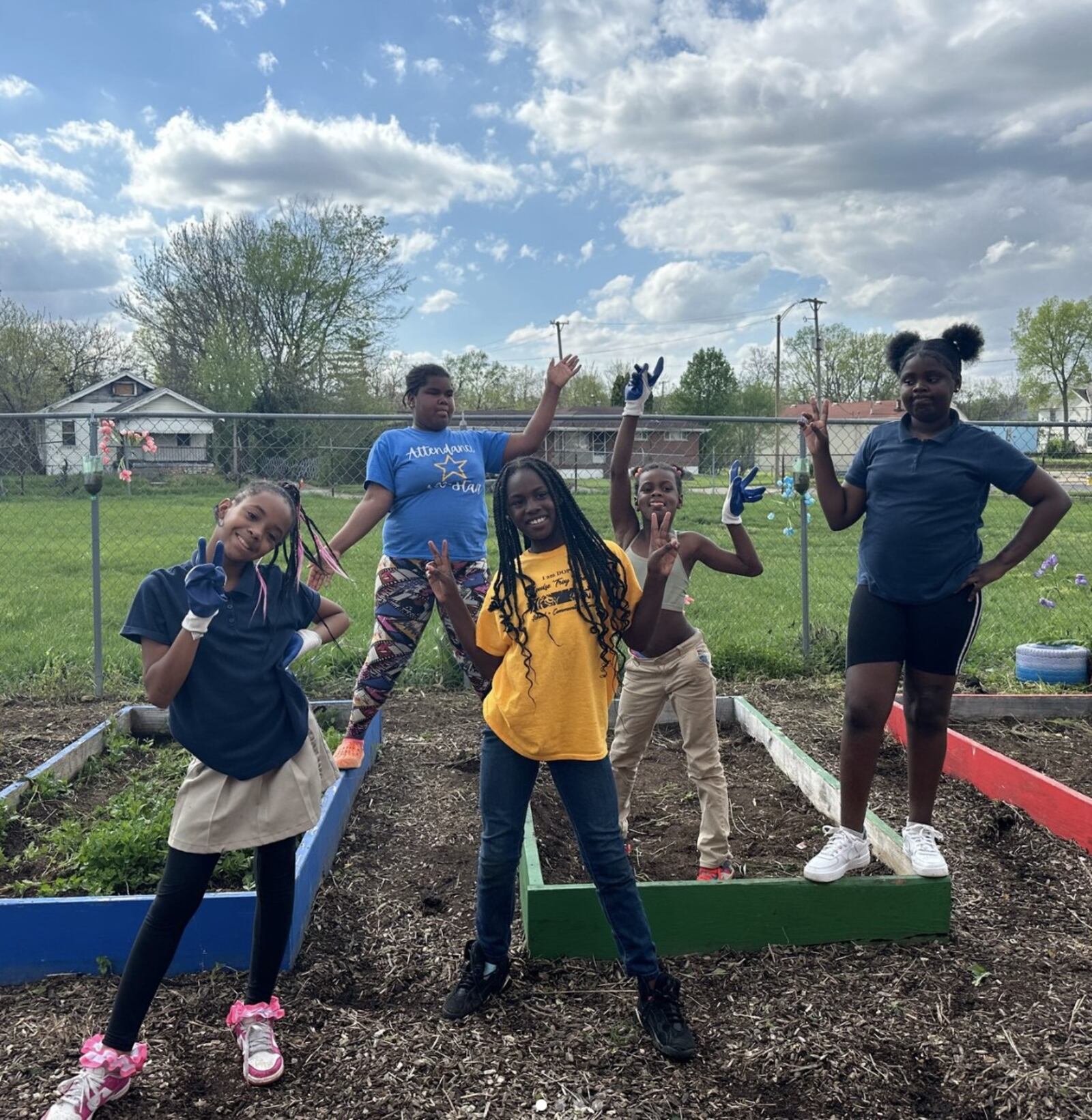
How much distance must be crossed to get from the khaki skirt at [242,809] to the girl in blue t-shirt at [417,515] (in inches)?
75.5

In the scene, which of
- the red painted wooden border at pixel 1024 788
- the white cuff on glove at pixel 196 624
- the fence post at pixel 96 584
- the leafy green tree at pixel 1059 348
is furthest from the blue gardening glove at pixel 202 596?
the leafy green tree at pixel 1059 348

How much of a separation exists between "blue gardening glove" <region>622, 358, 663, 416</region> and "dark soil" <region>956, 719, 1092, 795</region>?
9.81 feet

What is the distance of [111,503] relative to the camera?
8.59m

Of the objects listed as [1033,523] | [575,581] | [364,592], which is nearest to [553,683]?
[575,581]

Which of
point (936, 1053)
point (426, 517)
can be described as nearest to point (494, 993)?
point (936, 1053)

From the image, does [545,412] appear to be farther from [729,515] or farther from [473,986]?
[473,986]

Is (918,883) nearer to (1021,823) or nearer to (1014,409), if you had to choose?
(1021,823)

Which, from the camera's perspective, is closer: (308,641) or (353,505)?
(308,641)

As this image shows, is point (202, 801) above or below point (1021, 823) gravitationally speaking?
above

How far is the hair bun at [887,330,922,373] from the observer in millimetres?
3523

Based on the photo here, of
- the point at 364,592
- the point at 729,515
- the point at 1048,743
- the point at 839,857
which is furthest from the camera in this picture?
the point at 364,592

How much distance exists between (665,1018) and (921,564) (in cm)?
176

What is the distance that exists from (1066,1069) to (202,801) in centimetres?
247

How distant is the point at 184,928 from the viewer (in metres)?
2.51
